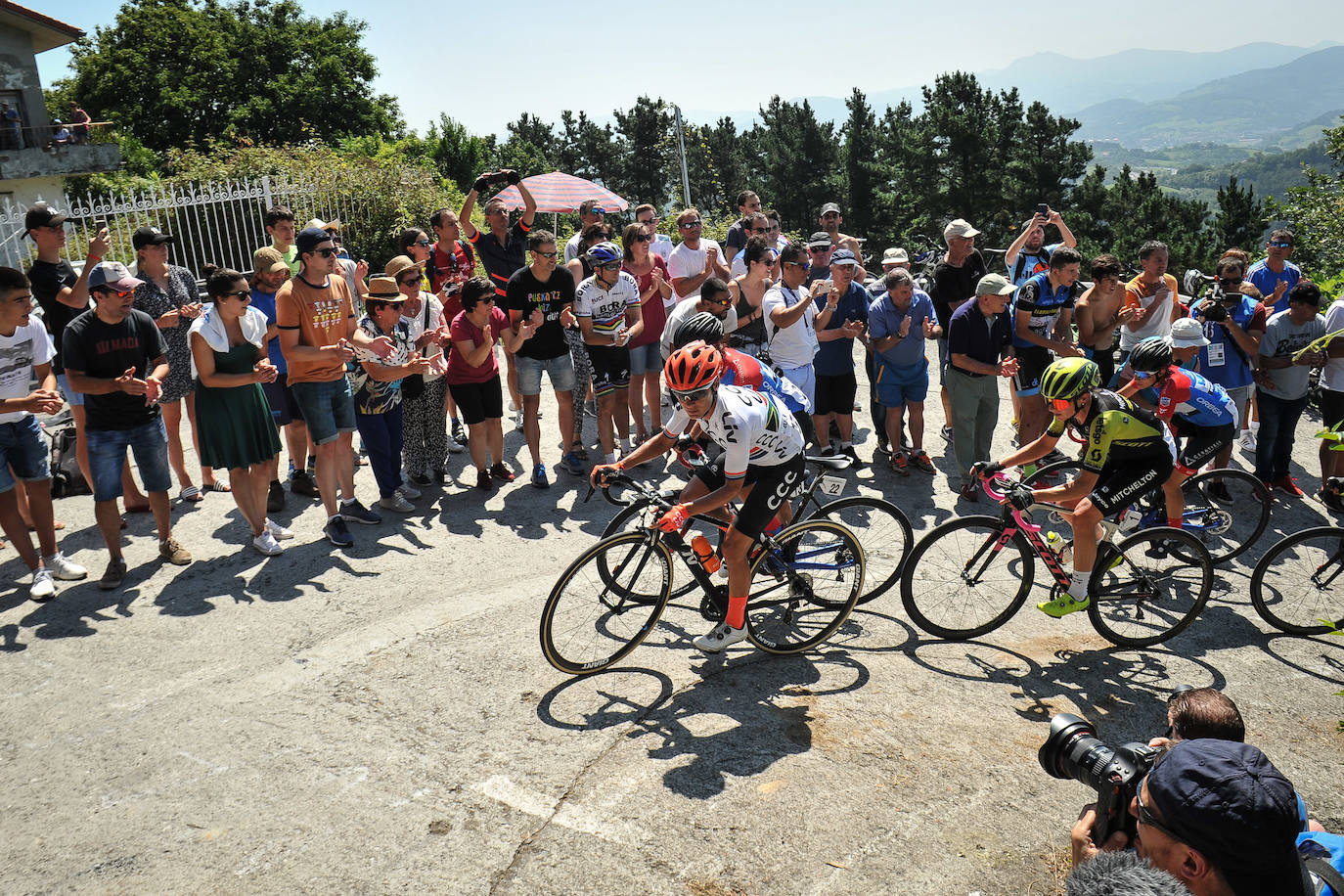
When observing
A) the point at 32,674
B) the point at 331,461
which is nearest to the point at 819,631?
the point at 331,461

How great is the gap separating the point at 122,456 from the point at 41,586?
1.05 metres

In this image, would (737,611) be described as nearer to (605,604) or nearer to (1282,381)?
(605,604)

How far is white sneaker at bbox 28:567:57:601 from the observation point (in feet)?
20.5

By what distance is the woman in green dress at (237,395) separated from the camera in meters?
6.65

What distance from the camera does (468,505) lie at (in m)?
8.11

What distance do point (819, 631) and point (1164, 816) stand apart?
3587 mm

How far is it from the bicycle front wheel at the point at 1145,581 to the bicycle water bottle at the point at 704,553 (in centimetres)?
249

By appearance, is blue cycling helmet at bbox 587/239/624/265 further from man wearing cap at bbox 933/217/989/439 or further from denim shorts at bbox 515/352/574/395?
man wearing cap at bbox 933/217/989/439

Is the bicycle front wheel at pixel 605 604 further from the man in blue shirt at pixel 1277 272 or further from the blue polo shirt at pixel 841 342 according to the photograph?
the man in blue shirt at pixel 1277 272

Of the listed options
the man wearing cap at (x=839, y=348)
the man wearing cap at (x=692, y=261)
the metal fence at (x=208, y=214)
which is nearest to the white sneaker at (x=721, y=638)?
the man wearing cap at (x=839, y=348)

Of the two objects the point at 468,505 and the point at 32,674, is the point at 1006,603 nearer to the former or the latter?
the point at 468,505

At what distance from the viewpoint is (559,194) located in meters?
19.1

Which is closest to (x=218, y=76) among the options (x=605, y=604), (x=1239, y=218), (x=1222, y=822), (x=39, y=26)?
(x=39, y=26)

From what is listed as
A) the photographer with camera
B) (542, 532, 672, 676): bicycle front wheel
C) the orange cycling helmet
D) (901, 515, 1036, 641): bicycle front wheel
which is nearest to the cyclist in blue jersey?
(901, 515, 1036, 641): bicycle front wheel
